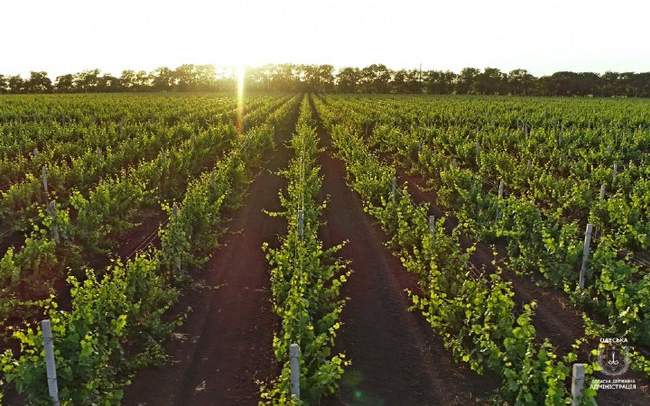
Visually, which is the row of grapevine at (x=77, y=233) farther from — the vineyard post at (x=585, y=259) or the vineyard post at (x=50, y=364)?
the vineyard post at (x=585, y=259)

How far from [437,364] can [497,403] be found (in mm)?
1264

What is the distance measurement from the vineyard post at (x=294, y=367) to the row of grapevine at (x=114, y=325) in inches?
79.3

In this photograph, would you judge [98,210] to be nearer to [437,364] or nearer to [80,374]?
[80,374]

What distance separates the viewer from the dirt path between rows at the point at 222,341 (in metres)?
6.61

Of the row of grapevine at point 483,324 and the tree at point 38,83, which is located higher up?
the tree at point 38,83

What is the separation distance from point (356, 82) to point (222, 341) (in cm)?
12130

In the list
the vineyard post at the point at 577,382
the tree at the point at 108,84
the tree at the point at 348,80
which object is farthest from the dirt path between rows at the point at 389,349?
the tree at the point at 348,80

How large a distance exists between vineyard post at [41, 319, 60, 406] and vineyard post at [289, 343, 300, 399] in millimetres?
2395

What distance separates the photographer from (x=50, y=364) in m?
5.14

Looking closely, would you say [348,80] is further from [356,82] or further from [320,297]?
[320,297]

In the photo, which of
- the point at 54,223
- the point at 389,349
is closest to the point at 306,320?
the point at 389,349

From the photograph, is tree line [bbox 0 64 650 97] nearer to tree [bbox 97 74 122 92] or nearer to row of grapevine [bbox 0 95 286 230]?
tree [bbox 97 74 122 92]

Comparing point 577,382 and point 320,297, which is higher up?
point 577,382

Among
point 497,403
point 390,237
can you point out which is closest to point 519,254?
point 390,237
